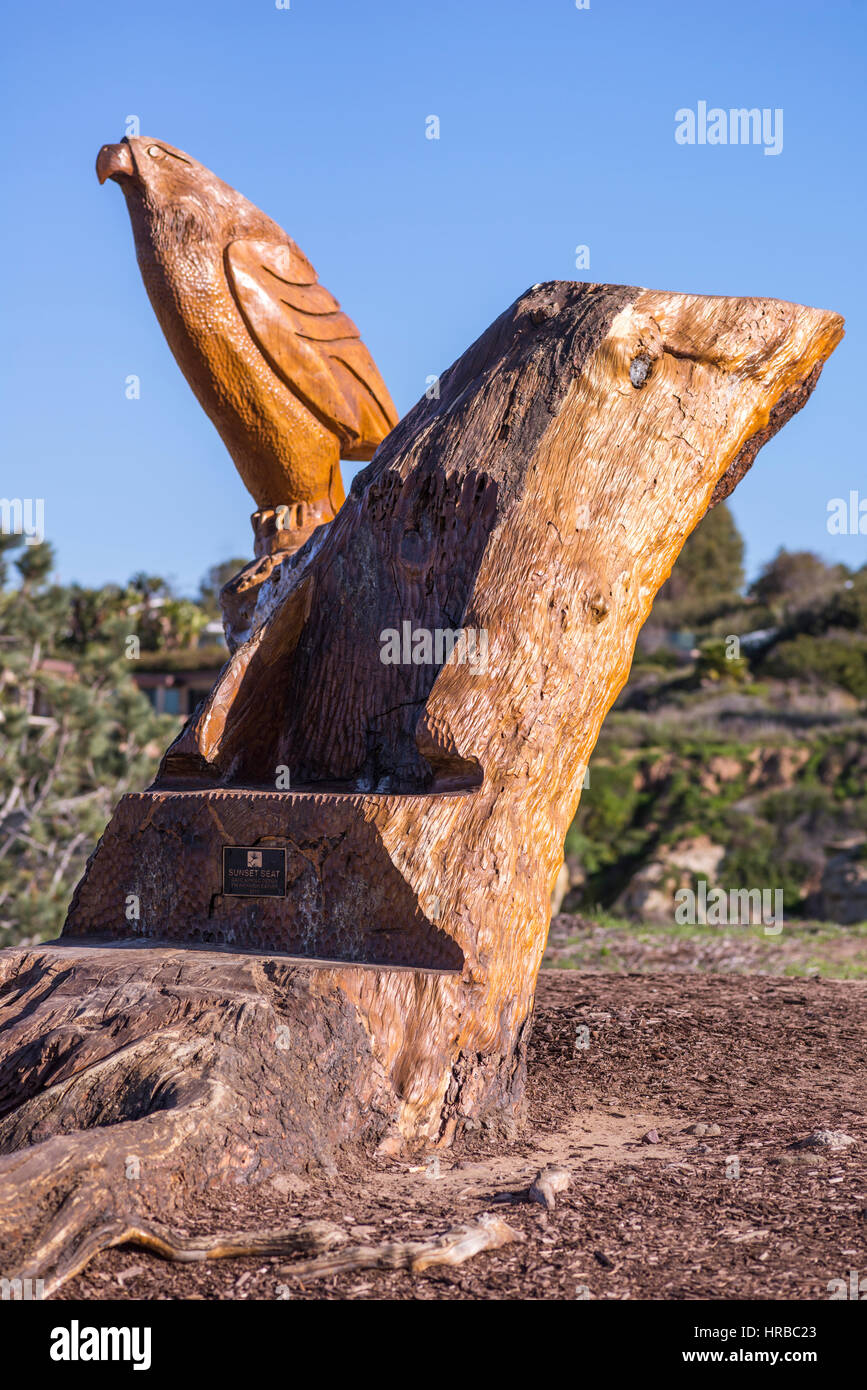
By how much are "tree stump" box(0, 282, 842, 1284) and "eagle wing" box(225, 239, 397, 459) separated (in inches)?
54.1

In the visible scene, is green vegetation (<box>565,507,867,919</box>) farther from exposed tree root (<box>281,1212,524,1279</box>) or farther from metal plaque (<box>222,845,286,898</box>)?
exposed tree root (<box>281,1212,524,1279</box>)

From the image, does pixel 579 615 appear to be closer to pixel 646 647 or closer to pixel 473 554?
pixel 473 554

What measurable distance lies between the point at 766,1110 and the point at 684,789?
64.0ft

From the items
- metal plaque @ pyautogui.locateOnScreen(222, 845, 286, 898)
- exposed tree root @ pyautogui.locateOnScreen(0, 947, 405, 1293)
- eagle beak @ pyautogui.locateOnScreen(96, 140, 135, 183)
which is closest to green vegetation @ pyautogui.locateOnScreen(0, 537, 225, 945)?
eagle beak @ pyautogui.locateOnScreen(96, 140, 135, 183)

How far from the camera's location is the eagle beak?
6.11 metres

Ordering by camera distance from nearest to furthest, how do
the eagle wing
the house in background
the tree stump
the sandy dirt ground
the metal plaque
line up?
the sandy dirt ground, the tree stump, the metal plaque, the eagle wing, the house in background

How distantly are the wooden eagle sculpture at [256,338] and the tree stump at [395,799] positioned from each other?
1.25 meters

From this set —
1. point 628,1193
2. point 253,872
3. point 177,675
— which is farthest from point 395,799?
point 177,675

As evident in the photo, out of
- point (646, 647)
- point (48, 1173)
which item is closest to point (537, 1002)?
point (48, 1173)

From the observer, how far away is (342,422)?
262 inches

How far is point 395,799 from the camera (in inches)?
155

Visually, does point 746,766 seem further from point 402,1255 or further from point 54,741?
point 402,1255

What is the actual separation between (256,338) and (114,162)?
41.0 inches

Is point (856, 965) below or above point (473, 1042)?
below
